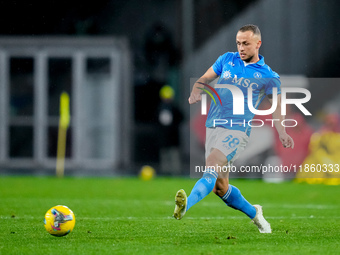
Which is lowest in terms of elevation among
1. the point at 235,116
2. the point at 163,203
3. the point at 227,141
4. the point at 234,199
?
the point at 163,203

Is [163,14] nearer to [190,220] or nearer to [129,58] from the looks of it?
[129,58]

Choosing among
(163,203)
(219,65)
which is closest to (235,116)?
(219,65)

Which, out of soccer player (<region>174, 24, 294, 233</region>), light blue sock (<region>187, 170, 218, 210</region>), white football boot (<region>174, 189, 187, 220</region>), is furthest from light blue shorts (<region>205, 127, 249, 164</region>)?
white football boot (<region>174, 189, 187, 220</region>)

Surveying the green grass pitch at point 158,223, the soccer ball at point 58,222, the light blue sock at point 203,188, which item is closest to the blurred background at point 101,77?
the green grass pitch at point 158,223

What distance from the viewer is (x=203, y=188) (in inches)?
256

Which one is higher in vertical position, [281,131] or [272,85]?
[272,85]

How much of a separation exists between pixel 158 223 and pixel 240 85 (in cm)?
193

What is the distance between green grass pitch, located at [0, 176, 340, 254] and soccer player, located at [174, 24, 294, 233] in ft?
1.50

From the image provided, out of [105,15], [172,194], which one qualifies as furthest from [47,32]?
[172,194]

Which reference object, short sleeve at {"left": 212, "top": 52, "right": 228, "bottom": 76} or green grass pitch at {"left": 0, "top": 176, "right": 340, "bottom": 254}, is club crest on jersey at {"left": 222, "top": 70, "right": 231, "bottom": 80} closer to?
short sleeve at {"left": 212, "top": 52, "right": 228, "bottom": 76}

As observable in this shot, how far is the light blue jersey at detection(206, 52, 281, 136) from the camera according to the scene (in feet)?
22.5

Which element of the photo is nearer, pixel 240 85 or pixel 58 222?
pixel 58 222

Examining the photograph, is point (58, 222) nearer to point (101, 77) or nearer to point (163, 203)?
point (163, 203)

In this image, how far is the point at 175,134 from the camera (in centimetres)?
1956
